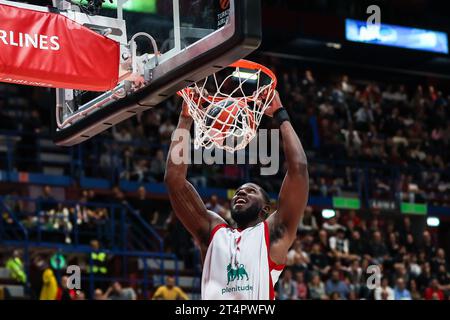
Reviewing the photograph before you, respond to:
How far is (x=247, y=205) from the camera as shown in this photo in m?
6.22

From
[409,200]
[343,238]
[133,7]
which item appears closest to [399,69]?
[409,200]

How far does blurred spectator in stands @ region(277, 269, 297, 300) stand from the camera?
1605 cm

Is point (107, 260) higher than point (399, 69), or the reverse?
point (399, 69)

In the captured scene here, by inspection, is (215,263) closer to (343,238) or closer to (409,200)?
(343,238)

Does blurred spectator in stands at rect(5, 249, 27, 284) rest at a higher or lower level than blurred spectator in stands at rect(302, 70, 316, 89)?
lower

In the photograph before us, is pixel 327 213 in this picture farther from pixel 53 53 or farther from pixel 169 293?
pixel 53 53

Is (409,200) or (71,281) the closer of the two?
(71,281)

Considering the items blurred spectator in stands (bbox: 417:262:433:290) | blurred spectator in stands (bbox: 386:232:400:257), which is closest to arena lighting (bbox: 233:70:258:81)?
blurred spectator in stands (bbox: 417:262:433:290)

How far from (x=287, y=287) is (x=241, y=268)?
33.7 feet

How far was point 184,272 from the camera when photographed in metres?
17.1

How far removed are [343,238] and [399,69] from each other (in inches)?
236

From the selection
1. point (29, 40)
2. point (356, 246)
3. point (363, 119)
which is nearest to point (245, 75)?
point (29, 40)

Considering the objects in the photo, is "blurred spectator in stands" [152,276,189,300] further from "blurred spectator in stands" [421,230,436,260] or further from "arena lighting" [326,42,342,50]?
"arena lighting" [326,42,342,50]

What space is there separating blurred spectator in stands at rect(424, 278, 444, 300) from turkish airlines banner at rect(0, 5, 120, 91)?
476 inches
